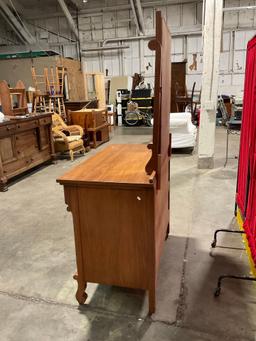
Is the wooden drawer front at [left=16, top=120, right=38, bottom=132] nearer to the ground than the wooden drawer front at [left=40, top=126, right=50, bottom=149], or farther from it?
farther from it

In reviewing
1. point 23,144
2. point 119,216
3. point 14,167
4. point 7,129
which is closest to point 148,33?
point 23,144

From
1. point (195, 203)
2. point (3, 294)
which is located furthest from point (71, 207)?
point (195, 203)

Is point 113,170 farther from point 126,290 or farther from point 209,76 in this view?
point 209,76

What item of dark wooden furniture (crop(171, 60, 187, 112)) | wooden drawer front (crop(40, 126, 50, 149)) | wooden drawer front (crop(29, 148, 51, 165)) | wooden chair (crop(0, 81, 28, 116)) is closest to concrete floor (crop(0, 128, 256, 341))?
wooden drawer front (crop(29, 148, 51, 165))

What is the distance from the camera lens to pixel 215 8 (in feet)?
13.3

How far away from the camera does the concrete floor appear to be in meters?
1.58

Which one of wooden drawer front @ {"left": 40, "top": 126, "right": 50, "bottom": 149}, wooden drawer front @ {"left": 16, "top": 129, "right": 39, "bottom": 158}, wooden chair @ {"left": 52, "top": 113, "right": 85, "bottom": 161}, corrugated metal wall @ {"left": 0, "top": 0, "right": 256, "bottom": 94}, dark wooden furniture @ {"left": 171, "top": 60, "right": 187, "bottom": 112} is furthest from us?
corrugated metal wall @ {"left": 0, "top": 0, "right": 256, "bottom": 94}

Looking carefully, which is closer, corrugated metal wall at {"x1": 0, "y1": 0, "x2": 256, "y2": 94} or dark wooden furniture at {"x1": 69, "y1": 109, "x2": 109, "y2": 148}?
dark wooden furniture at {"x1": 69, "y1": 109, "x2": 109, "y2": 148}

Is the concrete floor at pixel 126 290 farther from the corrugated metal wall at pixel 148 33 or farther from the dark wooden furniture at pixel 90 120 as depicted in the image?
the corrugated metal wall at pixel 148 33

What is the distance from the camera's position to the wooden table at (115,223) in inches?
58.7

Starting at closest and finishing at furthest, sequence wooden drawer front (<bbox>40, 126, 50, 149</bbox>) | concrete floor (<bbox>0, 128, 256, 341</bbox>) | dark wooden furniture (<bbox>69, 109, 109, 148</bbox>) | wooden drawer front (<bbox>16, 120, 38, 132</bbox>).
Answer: concrete floor (<bbox>0, 128, 256, 341</bbox>), wooden drawer front (<bbox>16, 120, 38, 132</bbox>), wooden drawer front (<bbox>40, 126, 50, 149</bbox>), dark wooden furniture (<bbox>69, 109, 109, 148</bbox>)

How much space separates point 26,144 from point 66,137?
3.36 ft

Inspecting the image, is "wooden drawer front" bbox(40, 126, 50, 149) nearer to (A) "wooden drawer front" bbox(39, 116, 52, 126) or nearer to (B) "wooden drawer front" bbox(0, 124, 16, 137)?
(A) "wooden drawer front" bbox(39, 116, 52, 126)

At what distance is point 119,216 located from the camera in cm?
154
